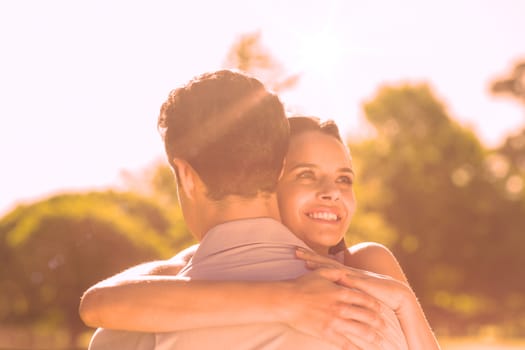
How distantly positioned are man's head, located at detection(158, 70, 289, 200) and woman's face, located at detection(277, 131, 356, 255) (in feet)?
4.86

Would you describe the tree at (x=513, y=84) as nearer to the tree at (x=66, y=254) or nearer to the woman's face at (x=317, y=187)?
the tree at (x=66, y=254)

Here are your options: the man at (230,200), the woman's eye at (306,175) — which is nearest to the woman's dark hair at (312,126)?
the woman's eye at (306,175)

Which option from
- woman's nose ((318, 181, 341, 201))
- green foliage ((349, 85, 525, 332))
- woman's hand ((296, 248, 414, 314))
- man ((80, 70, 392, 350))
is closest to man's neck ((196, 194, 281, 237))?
man ((80, 70, 392, 350))

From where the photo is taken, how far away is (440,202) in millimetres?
41969

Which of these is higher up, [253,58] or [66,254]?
[253,58]

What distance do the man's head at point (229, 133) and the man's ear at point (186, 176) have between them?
18 millimetres

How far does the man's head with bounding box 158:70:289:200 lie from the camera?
2.72 m

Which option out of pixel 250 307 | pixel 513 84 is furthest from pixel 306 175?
pixel 513 84

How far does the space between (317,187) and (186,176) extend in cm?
154

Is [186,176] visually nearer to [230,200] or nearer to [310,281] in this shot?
[230,200]

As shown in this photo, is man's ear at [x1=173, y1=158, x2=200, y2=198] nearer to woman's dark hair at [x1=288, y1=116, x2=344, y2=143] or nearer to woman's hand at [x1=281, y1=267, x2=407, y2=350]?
woman's hand at [x1=281, y1=267, x2=407, y2=350]

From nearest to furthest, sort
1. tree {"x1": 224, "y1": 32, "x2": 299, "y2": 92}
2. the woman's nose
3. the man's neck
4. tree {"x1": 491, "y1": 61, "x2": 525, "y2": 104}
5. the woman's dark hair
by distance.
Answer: the man's neck
the woman's nose
the woman's dark hair
tree {"x1": 224, "y1": 32, "x2": 299, "y2": 92}
tree {"x1": 491, "y1": 61, "x2": 525, "y2": 104}

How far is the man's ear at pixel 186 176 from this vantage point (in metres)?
2.82

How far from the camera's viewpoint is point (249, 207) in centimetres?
279
